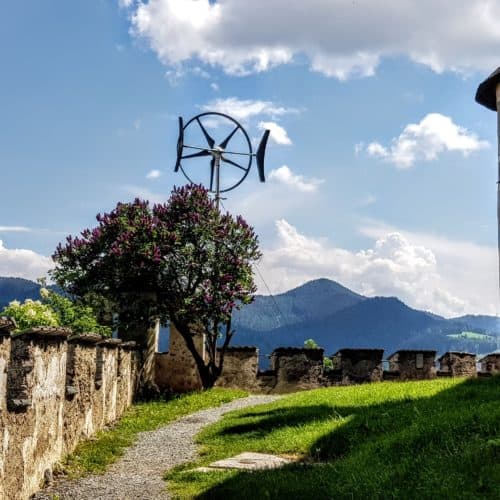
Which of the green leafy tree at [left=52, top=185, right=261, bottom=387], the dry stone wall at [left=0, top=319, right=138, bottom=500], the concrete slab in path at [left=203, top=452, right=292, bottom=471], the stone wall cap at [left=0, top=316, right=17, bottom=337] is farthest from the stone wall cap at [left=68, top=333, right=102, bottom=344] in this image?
the green leafy tree at [left=52, top=185, right=261, bottom=387]

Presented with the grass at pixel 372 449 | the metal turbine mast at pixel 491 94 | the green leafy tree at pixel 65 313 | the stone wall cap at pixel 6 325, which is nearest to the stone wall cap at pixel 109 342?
the green leafy tree at pixel 65 313

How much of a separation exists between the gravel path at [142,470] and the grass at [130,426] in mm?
219

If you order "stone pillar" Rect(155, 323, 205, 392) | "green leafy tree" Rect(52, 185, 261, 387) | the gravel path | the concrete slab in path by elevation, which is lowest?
the gravel path

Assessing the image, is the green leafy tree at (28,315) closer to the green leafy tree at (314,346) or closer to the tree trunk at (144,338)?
the tree trunk at (144,338)

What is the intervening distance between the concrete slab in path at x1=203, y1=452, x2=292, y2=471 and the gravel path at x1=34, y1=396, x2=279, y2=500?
787mm

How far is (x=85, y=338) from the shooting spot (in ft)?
36.2

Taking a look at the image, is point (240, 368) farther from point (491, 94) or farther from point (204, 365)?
point (491, 94)

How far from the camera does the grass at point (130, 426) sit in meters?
10.1

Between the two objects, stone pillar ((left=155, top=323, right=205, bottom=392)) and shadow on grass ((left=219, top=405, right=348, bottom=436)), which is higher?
stone pillar ((left=155, top=323, right=205, bottom=392))

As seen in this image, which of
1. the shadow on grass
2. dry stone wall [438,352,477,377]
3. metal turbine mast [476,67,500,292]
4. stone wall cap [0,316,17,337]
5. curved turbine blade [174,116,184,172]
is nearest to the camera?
stone wall cap [0,316,17,337]

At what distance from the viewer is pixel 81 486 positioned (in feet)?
28.8

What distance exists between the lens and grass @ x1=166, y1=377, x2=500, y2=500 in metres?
7.21

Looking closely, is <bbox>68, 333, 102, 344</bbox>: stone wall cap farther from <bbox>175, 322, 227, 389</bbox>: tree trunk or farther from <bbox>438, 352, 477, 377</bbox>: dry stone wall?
<bbox>438, 352, 477, 377</bbox>: dry stone wall

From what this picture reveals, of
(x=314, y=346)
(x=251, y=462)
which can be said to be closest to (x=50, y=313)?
(x=251, y=462)
